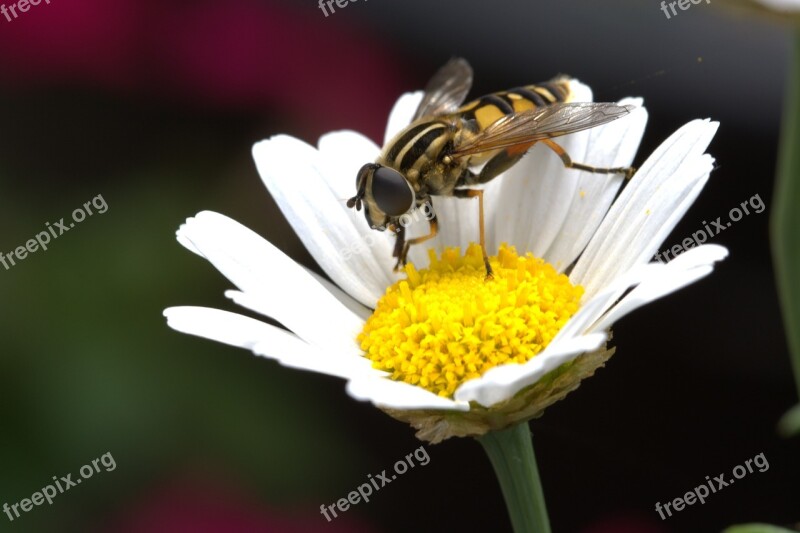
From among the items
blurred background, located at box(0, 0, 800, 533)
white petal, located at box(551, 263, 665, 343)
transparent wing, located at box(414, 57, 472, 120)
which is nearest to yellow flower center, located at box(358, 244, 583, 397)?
white petal, located at box(551, 263, 665, 343)

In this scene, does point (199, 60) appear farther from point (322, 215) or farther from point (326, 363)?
point (326, 363)

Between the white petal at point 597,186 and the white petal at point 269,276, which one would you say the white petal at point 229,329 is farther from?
the white petal at point 597,186

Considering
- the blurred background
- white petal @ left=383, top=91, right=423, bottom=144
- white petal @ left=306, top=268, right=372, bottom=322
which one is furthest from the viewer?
the blurred background

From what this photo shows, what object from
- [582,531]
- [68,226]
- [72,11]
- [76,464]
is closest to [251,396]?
[76,464]

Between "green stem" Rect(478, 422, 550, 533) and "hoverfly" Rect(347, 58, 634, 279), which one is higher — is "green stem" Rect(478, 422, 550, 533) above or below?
below

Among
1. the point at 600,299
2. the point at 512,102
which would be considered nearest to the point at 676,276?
the point at 600,299

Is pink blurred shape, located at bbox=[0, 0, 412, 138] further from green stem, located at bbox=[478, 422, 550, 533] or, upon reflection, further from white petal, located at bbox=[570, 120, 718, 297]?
green stem, located at bbox=[478, 422, 550, 533]

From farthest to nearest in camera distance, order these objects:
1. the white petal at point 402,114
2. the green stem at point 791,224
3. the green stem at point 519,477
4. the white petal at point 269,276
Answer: the white petal at point 402,114 < the white petal at point 269,276 < the green stem at point 519,477 < the green stem at point 791,224

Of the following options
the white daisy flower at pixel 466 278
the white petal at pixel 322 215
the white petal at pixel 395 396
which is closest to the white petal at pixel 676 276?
the white daisy flower at pixel 466 278
